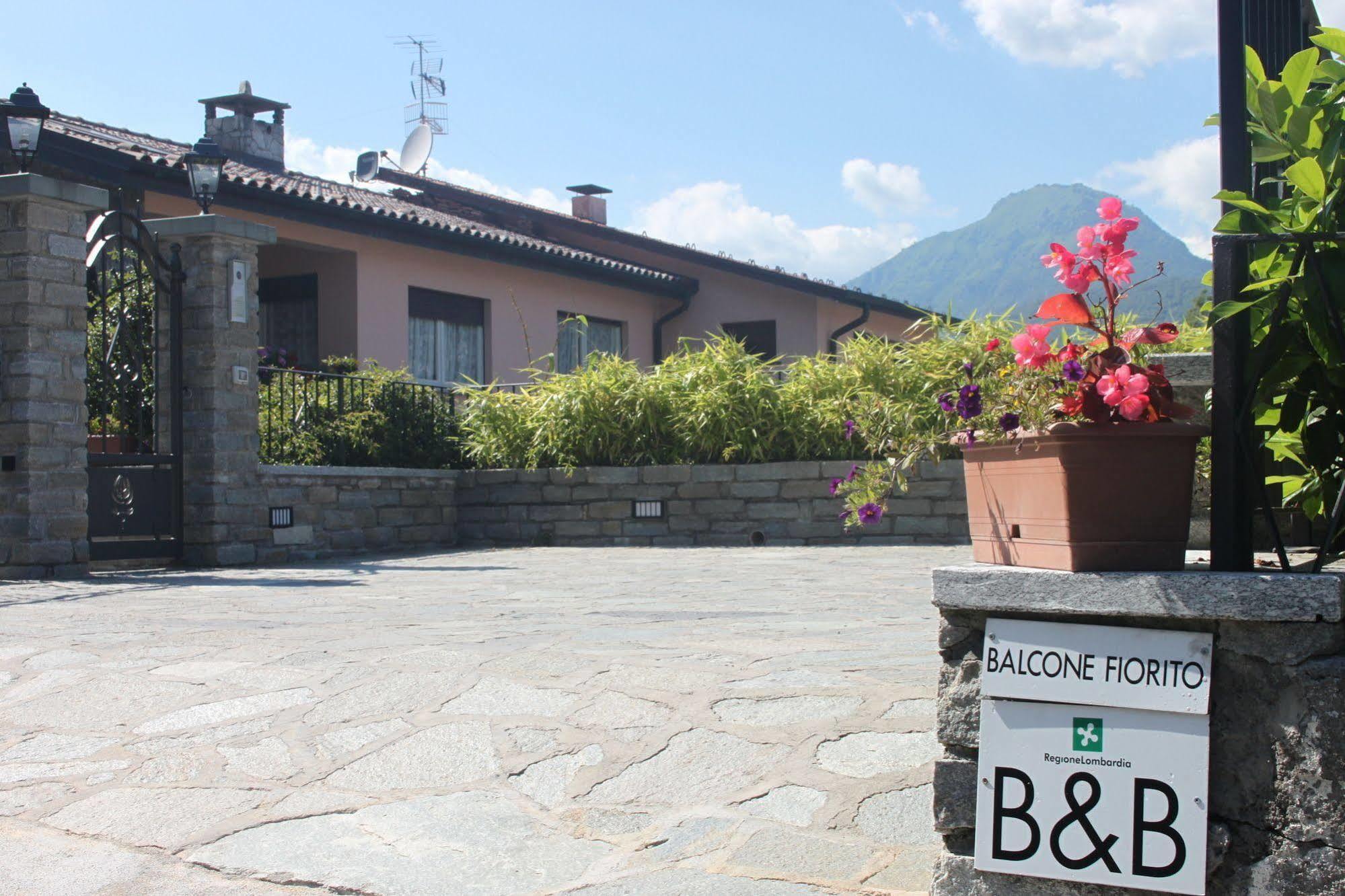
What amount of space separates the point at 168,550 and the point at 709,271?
38.1ft

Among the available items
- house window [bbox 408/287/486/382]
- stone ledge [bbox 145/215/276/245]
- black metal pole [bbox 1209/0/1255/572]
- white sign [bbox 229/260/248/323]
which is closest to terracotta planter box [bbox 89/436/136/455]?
white sign [bbox 229/260/248/323]

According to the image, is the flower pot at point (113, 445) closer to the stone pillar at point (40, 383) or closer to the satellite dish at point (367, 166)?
the stone pillar at point (40, 383)

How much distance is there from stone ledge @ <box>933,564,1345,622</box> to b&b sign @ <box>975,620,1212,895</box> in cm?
5

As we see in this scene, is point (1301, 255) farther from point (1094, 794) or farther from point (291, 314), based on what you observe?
point (291, 314)

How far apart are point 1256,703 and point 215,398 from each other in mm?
8233

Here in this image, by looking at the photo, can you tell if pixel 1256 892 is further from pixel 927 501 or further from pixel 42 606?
pixel 927 501

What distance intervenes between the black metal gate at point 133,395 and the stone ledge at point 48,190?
1.09 ft

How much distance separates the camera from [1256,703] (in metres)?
2.22

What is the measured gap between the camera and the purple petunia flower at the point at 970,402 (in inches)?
100

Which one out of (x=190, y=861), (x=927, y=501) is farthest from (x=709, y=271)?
(x=190, y=861)

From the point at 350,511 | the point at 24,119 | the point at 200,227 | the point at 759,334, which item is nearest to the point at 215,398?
the point at 200,227

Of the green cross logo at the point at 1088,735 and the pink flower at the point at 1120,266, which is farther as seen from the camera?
the pink flower at the point at 1120,266

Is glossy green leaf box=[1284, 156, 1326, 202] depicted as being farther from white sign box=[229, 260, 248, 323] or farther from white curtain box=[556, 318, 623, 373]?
white curtain box=[556, 318, 623, 373]

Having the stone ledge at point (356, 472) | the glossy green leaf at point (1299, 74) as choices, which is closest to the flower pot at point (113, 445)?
the stone ledge at point (356, 472)
